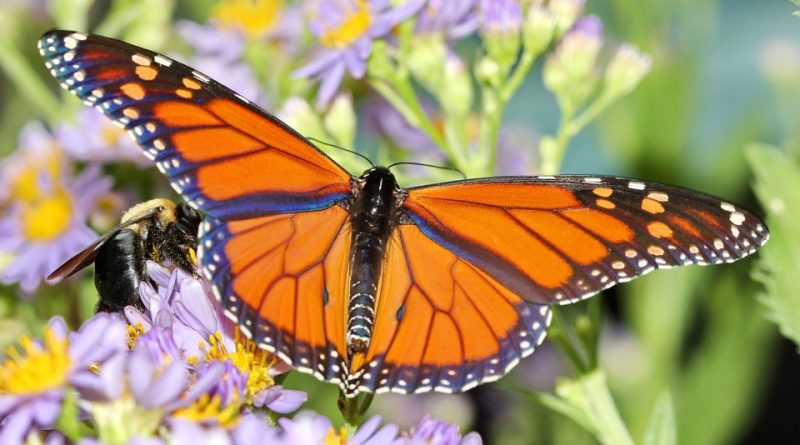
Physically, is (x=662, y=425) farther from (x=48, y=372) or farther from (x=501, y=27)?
(x=48, y=372)

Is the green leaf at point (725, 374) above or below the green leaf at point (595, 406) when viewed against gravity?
below

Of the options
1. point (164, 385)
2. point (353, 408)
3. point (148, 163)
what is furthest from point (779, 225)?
point (148, 163)

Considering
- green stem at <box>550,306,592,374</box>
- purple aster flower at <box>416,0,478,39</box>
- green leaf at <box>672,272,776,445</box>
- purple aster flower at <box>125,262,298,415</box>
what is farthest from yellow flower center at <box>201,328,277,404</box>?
green leaf at <box>672,272,776,445</box>

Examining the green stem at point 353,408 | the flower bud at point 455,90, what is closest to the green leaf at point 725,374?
the flower bud at point 455,90

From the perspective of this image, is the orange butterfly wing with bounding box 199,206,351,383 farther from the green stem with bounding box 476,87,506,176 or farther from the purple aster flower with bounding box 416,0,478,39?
the purple aster flower with bounding box 416,0,478,39

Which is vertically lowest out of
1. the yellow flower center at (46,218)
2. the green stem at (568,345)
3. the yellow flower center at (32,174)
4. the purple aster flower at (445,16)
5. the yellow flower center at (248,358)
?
the yellow flower center at (46,218)

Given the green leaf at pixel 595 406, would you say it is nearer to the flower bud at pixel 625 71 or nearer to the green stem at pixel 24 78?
the flower bud at pixel 625 71
